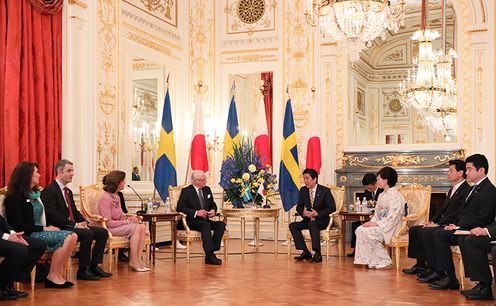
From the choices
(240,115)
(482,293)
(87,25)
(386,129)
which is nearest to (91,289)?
(482,293)

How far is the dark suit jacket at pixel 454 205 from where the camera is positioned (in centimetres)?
674

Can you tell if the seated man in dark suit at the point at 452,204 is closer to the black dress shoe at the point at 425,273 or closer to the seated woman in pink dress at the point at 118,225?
the black dress shoe at the point at 425,273

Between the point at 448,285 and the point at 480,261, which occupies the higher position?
the point at 480,261

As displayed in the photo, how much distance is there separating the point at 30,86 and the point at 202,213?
262cm

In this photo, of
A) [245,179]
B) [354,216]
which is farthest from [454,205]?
[245,179]

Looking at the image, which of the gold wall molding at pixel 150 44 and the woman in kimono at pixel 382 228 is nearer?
the woman in kimono at pixel 382 228

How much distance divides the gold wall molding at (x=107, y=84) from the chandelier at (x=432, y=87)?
184 inches

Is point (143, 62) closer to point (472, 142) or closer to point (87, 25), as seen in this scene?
point (87, 25)

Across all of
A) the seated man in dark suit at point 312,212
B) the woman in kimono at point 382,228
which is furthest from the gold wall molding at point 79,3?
Result: the woman in kimono at point 382,228

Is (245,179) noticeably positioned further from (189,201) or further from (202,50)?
(202,50)

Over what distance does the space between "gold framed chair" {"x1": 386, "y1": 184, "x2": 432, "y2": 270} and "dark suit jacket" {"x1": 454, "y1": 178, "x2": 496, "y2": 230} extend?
155 centimetres

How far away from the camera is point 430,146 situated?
10.8 m

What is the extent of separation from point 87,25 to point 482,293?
241 inches

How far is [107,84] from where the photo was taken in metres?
9.43
